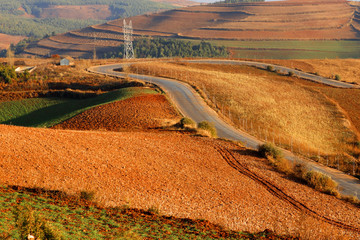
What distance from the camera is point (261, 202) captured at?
→ 21375mm

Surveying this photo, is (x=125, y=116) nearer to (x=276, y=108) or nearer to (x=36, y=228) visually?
(x=276, y=108)

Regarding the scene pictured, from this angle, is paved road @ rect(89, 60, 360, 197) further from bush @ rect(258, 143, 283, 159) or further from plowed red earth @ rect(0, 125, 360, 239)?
plowed red earth @ rect(0, 125, 360, 239)

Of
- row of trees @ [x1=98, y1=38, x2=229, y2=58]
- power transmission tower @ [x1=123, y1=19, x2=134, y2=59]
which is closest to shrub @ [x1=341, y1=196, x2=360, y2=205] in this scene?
power transmission tower @ [x1=123, y1=19, x2=134, y2=59]

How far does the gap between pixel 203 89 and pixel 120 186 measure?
4127 centimetres

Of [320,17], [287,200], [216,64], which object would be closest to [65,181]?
[287,200]

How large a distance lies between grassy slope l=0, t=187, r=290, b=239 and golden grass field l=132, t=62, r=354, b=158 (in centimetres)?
2661

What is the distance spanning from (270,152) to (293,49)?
408ft

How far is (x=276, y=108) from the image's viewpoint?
56250mm

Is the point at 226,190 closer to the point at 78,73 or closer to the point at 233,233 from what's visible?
the point at 233,233

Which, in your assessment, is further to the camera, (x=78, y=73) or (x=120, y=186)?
(x=78, y=73)

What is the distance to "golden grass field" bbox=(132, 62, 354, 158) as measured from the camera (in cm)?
4578

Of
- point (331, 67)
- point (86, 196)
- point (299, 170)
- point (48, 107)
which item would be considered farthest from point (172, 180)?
point (331, 67)

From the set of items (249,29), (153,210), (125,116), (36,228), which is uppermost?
(249,29)

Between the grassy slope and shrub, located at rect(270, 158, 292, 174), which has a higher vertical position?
the grassy slope
